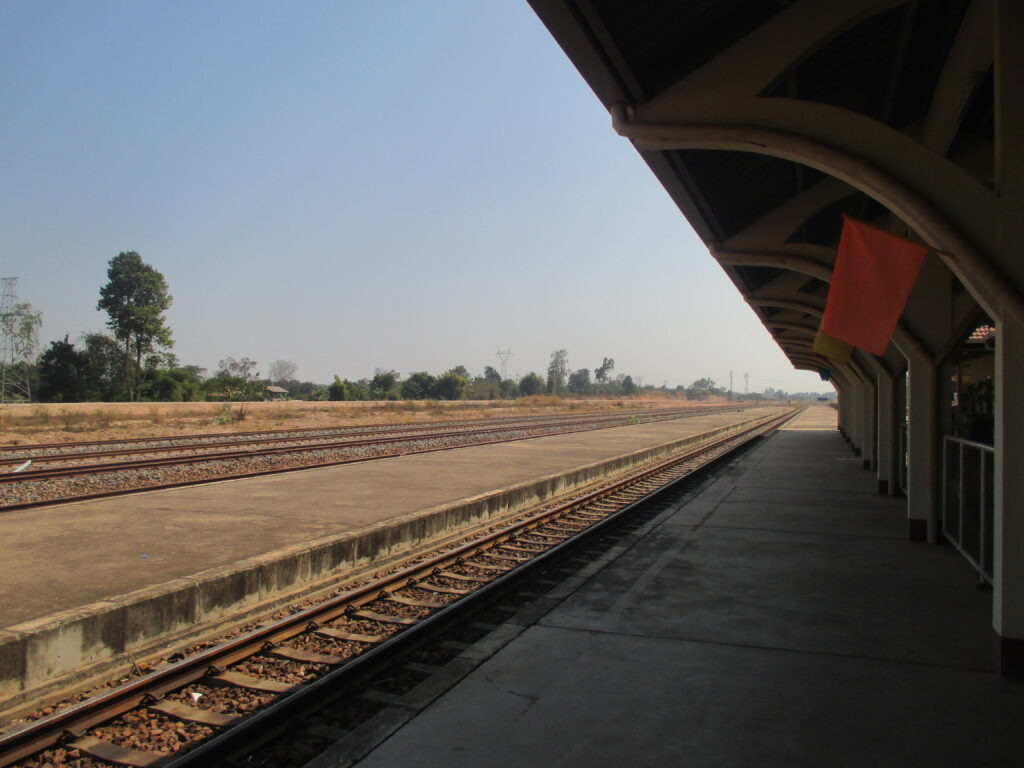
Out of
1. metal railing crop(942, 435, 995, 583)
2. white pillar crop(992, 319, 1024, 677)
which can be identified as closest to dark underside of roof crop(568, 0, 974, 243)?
white pillar crop(992, 319, 1024, 677)

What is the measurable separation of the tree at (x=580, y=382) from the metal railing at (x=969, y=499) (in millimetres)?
170712

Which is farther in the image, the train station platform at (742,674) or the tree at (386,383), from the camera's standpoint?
the tree at (386,383)

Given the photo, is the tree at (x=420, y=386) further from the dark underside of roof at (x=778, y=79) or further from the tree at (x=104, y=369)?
the dark underside of roof at (x=778, y=79)

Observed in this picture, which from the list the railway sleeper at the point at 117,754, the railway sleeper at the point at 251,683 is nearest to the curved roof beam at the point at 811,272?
the railway sleeper at the point at 251,683

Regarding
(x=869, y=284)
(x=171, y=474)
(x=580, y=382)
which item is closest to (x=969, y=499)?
(x=869, y=284)

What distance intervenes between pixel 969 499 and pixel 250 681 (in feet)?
21.1

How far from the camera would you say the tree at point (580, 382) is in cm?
18225

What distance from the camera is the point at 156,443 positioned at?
20.9 m

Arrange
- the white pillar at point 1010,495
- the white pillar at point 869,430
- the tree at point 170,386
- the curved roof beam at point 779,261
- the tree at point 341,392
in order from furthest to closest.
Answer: the tree at point 341,392
the tree at point 170,386
the white pillar at point 869,430
the curved roof beam at point 779,261
the white pillar at point 1010,495

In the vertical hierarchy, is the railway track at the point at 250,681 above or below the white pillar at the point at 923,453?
below

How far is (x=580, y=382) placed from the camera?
621 ft

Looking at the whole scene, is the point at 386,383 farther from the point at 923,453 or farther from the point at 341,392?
the point at 923,453

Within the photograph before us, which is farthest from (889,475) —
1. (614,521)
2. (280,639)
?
(280,639)

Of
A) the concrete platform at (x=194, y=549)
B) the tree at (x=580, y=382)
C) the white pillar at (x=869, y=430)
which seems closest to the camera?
the concrete platform at (x=194, y=549)
